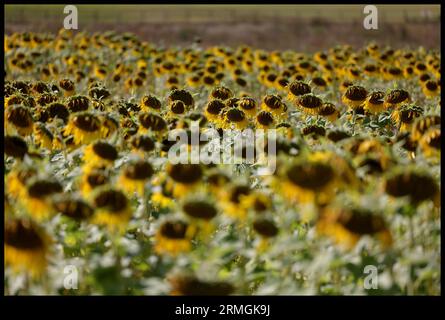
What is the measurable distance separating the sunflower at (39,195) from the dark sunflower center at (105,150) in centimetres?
53

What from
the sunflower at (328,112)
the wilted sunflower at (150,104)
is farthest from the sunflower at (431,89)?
the wilted sunflower at (150,104)

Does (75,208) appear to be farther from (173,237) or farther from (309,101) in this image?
(309,101)

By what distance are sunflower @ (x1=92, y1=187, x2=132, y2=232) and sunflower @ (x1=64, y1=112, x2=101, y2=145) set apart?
104 centimetres

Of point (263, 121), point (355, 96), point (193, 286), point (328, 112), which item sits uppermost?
point (355, 96)

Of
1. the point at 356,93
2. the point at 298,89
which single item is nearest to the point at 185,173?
the point at 298,89

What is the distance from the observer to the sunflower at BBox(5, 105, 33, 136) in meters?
4.17

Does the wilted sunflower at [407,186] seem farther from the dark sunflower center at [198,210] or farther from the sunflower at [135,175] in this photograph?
the sunflower at [135,175]

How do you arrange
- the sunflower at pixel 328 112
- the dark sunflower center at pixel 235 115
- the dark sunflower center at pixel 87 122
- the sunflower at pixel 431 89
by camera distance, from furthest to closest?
1. the sunflower at pixel 431 89
2. the sunflower at pixel 328 112
3. the dark sunflower center at pixel 235 115
4. the dark sunflower center at pixel 87 122

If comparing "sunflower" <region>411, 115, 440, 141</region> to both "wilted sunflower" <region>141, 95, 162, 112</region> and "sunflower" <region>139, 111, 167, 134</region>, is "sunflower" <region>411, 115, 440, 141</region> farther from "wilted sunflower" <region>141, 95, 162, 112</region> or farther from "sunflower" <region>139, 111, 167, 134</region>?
"wilted sunflower" <region>141, 95, 162, 112</region>

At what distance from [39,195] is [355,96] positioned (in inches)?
142

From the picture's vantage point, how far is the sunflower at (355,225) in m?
2.64

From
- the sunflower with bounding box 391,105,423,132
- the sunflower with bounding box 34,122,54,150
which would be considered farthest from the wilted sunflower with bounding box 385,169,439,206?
the sunflower with bounding box 391,105,423,132

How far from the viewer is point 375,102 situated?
19.3 ft

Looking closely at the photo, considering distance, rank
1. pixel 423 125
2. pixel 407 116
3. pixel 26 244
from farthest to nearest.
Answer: pixel 407 116 → pixel 423 125 → pixel 26 244
